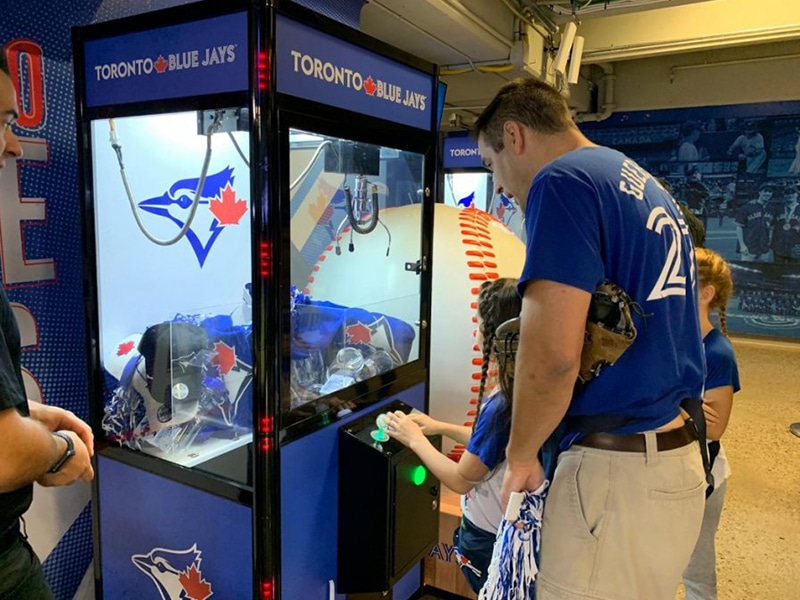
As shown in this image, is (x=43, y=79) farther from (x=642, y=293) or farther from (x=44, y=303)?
(x=642, y=293)

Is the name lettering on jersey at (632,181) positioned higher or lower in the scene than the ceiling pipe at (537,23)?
lower

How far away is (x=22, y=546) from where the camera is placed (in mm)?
1268

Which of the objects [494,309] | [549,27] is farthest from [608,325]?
[549,27]

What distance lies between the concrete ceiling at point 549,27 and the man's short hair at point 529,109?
2075 millimetres

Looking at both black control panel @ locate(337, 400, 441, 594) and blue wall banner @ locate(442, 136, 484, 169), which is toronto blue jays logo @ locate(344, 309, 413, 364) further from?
blue wall banner @ locate(442, 136, 484, 169)

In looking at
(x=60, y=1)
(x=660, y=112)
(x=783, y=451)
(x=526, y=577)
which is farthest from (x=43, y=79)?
(x=660, y=112)

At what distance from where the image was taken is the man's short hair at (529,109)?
4.70 ft

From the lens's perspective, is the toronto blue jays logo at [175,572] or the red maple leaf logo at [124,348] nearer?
the toronto blue jays logo at [175,572]

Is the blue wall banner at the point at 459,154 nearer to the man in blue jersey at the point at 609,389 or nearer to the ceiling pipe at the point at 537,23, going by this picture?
the ceiling pipe at the point at 537,23

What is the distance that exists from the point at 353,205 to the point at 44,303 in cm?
102

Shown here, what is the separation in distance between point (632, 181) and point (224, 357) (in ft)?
3.97

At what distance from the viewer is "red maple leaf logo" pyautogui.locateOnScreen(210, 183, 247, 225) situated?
5.68ft

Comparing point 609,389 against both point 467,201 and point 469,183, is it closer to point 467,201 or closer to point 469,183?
point 467,201

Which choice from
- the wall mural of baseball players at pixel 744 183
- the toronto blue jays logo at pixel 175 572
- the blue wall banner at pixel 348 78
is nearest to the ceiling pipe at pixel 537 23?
the blue wall banner at pixel 348 78
